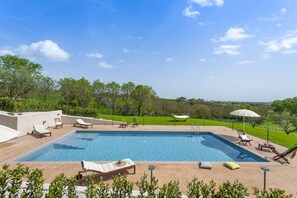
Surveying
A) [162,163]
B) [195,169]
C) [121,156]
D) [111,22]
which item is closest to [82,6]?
[111,22]

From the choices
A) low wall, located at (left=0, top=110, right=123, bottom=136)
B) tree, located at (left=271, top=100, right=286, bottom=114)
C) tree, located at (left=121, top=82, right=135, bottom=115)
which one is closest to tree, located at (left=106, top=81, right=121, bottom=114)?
tree, located at (left=121, top=82, right=135, bottom=115)

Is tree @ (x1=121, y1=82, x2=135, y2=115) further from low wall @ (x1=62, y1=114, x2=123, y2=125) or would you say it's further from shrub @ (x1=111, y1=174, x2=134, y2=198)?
shrub @ (x1=111, y1=174, x2=134, y2=198)

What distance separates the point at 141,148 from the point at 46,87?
21.4 meters

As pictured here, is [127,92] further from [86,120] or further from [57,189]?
[57,189]

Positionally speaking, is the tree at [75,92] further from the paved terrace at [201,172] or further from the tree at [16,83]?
the paved terrace at [201,172]

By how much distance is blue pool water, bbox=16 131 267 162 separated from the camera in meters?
9.98

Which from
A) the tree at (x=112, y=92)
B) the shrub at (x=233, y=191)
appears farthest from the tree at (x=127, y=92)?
the shrub at (x=233, y=191)

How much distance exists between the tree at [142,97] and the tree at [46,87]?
12091mm

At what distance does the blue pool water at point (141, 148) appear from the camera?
9.98 meters

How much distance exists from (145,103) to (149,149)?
16691mm

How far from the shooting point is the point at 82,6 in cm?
1457

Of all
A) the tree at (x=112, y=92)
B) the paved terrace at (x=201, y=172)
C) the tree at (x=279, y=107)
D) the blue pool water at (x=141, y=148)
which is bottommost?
the blue pool water at (x=141, y=148)

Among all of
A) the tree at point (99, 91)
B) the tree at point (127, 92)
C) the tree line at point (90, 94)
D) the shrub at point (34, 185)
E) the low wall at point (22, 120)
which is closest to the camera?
the shrub at point (34, 185)

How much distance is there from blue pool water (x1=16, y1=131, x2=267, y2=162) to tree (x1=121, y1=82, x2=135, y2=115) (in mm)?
12823
